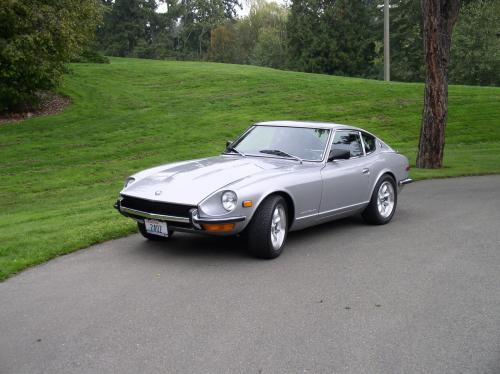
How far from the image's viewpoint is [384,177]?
29.1 ft

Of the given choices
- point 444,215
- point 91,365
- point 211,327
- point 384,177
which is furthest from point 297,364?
point 444,215

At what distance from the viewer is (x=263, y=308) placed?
17.4ft

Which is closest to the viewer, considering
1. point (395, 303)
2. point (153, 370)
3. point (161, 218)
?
point (153, 370)

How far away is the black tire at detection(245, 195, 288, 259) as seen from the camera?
6676 millimetres

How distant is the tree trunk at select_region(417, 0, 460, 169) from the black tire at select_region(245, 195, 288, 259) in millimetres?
9493

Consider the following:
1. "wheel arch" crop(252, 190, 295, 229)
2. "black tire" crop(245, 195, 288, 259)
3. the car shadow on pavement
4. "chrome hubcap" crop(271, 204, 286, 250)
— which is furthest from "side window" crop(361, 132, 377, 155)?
"black tire" crop(245, 195, 288, 259)

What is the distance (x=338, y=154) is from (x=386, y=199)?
5.00 ft

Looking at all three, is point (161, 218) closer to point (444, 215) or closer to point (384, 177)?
point (384, 177)

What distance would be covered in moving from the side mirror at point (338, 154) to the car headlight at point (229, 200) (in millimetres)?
1865

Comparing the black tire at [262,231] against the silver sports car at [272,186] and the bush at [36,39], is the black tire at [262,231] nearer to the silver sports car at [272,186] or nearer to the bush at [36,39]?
the silver sports car at [272,186]

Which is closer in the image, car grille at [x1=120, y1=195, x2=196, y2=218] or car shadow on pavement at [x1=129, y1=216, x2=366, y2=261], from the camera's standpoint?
car grille at [x1=120, y1=195, x2=196, y2=218]

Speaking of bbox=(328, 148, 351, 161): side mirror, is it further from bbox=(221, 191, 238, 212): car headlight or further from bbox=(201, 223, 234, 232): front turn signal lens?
bbox=(201, 223, 234, 232): front turn signal lens

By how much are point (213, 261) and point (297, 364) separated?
8.93 ft

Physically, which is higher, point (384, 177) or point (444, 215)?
point (384, 177)
